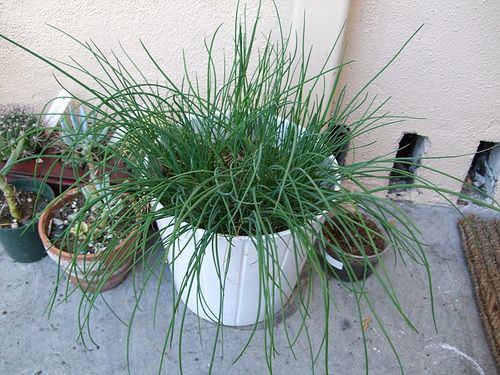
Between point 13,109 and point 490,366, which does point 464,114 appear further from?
point 13,109

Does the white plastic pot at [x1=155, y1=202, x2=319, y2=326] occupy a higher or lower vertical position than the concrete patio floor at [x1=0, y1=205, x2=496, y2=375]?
higher

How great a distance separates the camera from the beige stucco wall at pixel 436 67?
3.46 feet

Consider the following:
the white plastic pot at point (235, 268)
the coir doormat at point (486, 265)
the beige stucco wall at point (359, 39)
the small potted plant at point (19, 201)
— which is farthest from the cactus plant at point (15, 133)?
the coir doormat at point (486, 265)

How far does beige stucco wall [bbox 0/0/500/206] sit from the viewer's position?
3.45 ft

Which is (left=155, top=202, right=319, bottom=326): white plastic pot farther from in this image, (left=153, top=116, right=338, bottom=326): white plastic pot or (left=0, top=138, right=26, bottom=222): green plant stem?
(left=0, top=138, right=26, bottom=222): green plant stem

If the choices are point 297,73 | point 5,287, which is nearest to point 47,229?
point 5,287

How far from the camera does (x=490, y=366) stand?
3.09 ft

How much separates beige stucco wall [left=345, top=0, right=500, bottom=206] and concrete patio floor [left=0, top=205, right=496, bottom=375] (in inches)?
16.6

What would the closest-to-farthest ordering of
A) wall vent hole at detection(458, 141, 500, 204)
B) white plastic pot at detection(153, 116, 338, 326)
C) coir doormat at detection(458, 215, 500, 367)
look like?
white plastic pot at detection(153, 116, 338, 326)
coir doormat at detection(458, 215, 500, 367)
wall vent hole at detection(458, 141, 500, 204)

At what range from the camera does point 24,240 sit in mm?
1049

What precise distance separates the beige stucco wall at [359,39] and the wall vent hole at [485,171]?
10 cm

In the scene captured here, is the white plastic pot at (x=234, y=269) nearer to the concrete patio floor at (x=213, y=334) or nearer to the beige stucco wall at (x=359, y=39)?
the concrete patio floor at (x=213, y=334)

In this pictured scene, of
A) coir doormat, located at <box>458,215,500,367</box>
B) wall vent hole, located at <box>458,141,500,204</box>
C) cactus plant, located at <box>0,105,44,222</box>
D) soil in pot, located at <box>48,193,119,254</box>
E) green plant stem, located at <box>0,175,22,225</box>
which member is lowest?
coir doormat, located at <box>458,215,500,367</box>

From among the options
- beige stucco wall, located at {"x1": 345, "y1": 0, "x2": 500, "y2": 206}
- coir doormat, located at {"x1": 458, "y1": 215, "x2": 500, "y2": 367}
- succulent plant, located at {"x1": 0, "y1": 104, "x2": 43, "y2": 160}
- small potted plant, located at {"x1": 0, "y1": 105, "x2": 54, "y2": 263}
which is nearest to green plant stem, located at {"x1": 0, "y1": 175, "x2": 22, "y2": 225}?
small potted plant, located at {"x1": 0, "y1": 105, "x2": 54, "y2": 263}
